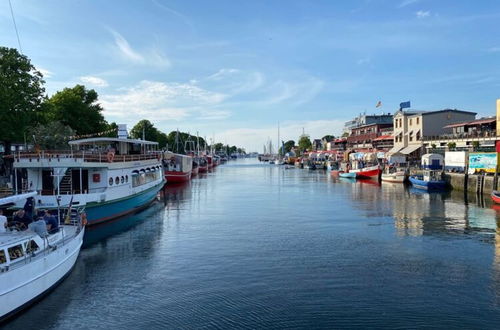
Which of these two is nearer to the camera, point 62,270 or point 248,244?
point 62,270

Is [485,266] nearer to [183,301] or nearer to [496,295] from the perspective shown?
[496,295]

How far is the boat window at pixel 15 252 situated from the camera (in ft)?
56.7

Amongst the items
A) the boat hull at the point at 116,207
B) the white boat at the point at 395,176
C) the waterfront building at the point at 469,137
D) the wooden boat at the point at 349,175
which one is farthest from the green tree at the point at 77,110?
the waterfront building at the point at 469,137

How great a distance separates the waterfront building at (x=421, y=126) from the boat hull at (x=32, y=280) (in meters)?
86.9

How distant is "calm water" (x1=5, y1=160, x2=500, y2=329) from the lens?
54.7ft

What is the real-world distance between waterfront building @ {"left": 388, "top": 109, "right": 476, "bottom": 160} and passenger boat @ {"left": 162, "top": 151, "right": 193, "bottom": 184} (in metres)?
48.2

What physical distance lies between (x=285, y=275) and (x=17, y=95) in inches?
1914

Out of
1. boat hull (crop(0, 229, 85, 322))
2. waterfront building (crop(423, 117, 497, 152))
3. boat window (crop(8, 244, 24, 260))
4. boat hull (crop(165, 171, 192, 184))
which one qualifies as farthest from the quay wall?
boat window (crop(8, 244, 24, 260))

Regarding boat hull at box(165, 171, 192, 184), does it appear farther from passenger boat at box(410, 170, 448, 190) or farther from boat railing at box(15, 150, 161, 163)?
passenger boat at box(410, 170, 448, 190)

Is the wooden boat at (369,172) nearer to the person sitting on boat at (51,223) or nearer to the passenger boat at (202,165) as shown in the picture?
the passenger boat at (202,165)

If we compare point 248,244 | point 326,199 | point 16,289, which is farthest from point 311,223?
point 16,289

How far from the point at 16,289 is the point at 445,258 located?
875 inches

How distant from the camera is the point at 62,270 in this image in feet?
68.6

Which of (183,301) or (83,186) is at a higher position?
(83,186)
